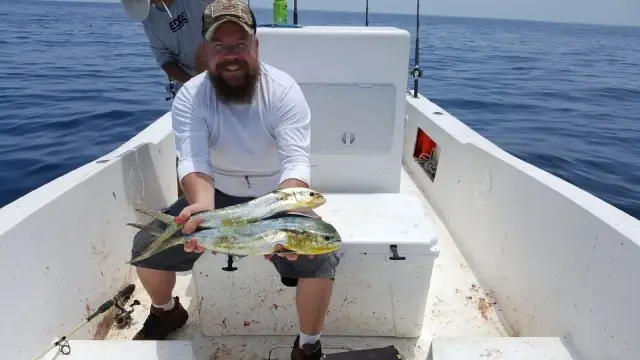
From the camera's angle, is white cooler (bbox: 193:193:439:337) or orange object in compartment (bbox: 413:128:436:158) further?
orange object in compartment (bbox: 413:128:436:158)

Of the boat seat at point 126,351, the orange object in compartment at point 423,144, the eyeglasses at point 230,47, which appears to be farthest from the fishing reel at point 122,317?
the orange object in compartment at point 423,144

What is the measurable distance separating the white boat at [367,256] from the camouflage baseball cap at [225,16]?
852 millimetres

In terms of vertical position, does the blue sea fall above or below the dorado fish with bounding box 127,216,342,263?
below

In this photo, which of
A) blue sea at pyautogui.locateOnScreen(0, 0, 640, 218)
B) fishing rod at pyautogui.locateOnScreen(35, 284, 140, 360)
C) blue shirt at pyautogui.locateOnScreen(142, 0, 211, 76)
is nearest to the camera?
fishing rod at pyautogui.locateOnScreen(35, 284, 140, 360)

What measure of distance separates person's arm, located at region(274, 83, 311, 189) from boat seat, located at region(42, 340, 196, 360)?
0.87 meters

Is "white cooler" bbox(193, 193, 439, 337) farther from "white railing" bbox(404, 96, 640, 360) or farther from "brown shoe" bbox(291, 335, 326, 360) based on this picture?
"white railing" bbox(404, 96, 640, 360)

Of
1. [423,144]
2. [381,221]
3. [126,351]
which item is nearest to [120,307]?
[126,351]

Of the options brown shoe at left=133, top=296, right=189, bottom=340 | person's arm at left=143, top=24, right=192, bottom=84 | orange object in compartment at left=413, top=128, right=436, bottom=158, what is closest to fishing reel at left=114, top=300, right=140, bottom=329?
brown shoe at left=133, top=296, right=189, bottom=340

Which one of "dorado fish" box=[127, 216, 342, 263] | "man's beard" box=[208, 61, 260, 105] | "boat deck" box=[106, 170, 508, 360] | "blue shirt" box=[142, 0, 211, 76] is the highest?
"blue shirt" box=[142, 0, 211, 76]

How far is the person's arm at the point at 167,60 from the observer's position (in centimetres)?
379

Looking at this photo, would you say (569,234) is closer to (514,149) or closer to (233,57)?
(233,57)

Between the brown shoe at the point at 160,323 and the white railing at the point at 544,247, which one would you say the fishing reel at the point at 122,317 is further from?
the white railing at the point at 544,247

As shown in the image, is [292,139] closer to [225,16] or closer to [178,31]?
[225,16]

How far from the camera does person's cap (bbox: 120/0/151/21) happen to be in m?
3.24
